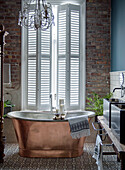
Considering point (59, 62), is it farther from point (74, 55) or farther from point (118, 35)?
point (118, 35)

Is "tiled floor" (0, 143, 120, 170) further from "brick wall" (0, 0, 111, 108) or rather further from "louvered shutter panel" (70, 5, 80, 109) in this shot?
"brick wall" (0, 0, 111, 108)

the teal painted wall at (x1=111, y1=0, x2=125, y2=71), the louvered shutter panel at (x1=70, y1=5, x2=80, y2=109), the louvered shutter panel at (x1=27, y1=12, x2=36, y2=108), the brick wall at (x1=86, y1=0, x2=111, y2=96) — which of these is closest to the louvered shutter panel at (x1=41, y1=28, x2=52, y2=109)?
the louvered shutter panel at (x1=27, y1=12, x2=36, y2=108)

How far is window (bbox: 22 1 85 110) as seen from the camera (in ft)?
17.3

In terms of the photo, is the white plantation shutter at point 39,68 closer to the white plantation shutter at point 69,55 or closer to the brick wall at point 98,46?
the white plantation shutter at point 69,55

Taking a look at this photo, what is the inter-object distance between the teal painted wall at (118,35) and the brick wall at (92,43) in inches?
8.3

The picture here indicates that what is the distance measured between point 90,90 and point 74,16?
173 centimetres

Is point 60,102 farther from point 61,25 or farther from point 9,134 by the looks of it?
point 61,25

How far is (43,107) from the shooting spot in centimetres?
532

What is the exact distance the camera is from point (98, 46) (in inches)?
208

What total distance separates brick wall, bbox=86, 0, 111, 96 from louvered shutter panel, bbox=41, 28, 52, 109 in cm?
88

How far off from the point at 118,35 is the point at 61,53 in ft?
4.61

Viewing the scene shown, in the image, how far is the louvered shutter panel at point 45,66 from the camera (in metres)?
5.28

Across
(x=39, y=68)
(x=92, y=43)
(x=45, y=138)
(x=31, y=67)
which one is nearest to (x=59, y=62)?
(x=39, y=68)

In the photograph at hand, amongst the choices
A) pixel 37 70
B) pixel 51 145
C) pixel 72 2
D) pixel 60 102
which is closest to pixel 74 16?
Answer: pixel 72 2
